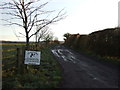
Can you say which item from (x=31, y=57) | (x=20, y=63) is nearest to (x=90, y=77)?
(x=31, y=57)

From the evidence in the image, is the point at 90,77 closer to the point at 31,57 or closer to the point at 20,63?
the point at 31,57

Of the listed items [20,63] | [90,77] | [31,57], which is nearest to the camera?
[31,57]

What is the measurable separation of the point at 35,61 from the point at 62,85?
2.06 meters

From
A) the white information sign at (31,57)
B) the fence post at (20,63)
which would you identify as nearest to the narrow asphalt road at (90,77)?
the white information sign at (31,57)

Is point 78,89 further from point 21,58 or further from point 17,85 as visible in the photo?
point 21,58

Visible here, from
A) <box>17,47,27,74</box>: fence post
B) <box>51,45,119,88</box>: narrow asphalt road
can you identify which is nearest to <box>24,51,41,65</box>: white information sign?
Result: <box>17,47,27,74</box>: fence post

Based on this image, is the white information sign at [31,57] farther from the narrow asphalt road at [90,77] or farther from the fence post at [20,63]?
the narrow asphalt road at [90,77]

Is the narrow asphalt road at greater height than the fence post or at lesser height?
lesser

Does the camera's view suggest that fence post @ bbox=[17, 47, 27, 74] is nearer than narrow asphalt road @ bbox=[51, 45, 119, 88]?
No

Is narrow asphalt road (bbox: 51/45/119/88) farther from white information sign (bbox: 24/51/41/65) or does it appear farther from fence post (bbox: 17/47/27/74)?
fence post (bbox: 17/47/27/74)

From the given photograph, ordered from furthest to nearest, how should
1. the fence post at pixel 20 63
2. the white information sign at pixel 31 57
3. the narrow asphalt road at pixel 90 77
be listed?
Answer: the fence post at pixel 20 63 → the white information sign at pixel 31 57 → the narrow asphalt road at pixel 90 77

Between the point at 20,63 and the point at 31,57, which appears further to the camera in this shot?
the point at 20,63

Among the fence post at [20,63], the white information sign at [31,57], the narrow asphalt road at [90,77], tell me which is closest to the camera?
the narrow asphalt road at [90,77]

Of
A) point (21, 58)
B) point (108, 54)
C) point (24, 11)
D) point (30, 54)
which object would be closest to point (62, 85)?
point (30, 54)
